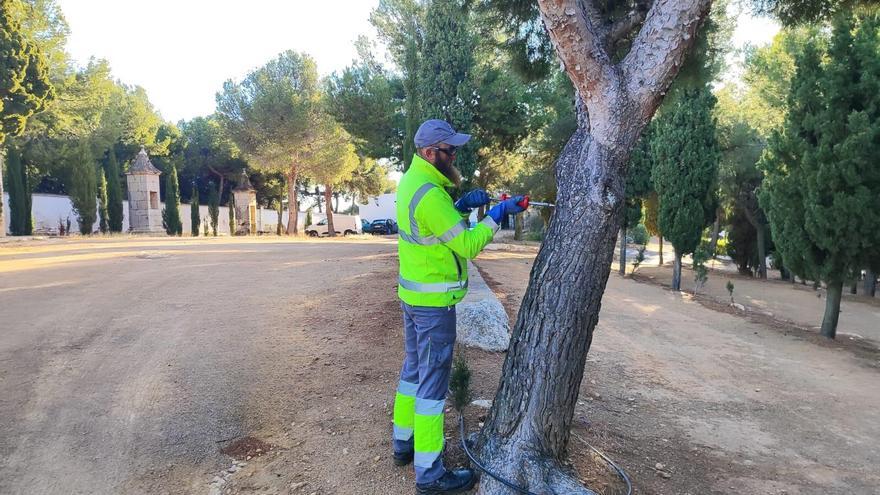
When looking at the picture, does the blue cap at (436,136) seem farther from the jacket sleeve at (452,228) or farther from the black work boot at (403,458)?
the black work boot at (403,458)

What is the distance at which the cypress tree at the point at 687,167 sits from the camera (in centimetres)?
1439

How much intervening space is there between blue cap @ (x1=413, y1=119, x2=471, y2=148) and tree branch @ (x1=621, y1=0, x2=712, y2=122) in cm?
89

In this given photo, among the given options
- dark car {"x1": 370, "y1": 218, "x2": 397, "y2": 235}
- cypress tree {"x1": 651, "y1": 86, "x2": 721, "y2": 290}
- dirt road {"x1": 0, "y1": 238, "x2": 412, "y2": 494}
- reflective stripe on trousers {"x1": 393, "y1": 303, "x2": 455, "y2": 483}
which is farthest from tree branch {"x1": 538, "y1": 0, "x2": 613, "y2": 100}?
dark car {"x1": 370, "y1": 218, "x2": 397, "y2": 235}

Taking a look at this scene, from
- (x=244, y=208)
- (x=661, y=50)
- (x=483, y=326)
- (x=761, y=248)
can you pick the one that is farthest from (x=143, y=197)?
(x=761, y=248)

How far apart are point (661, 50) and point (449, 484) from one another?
94.9 inches

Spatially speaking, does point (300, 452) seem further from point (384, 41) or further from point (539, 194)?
point (539, 194)

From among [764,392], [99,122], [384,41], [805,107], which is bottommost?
[764,392]

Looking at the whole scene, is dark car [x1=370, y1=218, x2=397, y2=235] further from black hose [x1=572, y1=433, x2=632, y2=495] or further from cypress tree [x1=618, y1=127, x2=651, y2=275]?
black hose [x1=572, y1=433, x2=632, y2=495]

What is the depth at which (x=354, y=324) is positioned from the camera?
5.91 metres

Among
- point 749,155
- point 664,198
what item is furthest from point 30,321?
point 749,155

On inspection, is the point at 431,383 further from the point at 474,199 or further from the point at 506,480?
the point at 474,199

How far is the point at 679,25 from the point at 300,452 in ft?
10.4

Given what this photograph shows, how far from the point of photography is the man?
8.68 ft

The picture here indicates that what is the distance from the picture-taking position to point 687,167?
14.6 m
